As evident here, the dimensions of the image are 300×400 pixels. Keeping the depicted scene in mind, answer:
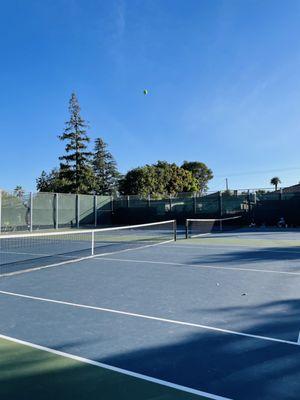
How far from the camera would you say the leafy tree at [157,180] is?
50844mm

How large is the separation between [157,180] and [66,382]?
166ft

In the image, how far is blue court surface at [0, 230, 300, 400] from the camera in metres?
3.31

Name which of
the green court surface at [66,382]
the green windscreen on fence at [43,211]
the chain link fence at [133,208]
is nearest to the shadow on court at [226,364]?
the green court surface at [66,382]

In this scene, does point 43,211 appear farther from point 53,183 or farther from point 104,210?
point 53,183

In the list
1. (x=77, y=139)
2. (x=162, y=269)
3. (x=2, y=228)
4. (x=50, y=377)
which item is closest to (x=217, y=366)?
(x=50, y=377)

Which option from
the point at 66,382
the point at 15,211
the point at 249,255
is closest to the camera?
the point at 66,382

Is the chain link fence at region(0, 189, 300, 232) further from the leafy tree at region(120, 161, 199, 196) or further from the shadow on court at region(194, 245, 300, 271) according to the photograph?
the shadow on court at region(194, 245, 300, 271)

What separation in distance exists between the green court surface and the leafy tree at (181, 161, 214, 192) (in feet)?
252

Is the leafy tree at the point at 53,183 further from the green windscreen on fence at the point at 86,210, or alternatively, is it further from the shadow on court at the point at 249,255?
the shadow on court at the point at 249,255

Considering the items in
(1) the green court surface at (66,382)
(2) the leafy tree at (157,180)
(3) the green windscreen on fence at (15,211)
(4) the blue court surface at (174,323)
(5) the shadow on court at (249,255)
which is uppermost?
(2) the leafy tree at (157,180)

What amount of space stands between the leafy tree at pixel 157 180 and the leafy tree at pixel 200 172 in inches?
724

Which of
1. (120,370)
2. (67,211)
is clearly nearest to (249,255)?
(120,370)

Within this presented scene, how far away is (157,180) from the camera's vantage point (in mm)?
53750

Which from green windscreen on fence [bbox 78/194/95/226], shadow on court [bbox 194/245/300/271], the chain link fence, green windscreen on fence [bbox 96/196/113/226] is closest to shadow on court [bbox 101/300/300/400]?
shadow on court [bbox 194/245/300/271]
